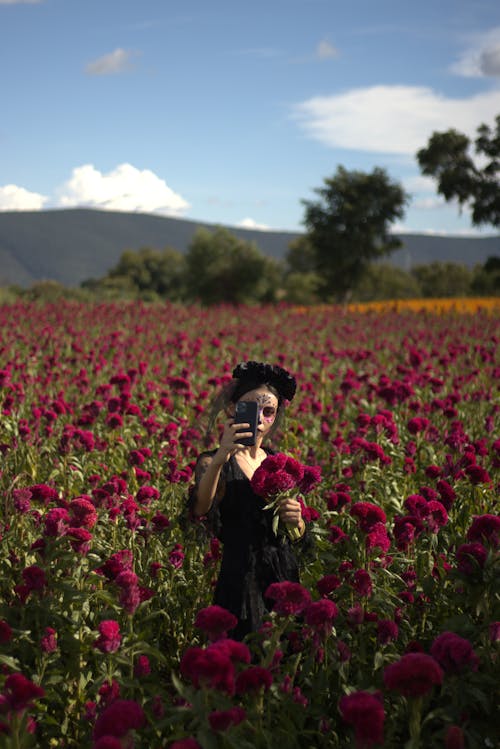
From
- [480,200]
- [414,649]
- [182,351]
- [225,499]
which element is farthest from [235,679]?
[480,200]

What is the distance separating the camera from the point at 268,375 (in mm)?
3705

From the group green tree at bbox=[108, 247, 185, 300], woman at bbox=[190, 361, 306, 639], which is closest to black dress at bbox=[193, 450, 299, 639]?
woman at bbox=[190, 361, 306, 639]

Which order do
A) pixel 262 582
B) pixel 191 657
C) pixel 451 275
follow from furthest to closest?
1. pixel 451 275
2. pixel 262 582
3. pixel 191 657

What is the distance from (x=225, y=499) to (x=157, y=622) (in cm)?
84

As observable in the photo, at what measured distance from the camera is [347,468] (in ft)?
17.6

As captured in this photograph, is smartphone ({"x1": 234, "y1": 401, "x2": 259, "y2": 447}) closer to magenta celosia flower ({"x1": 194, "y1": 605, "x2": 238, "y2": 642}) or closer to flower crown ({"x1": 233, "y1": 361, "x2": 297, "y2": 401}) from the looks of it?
flower crown ({"x1": 233, "y1": 361, "x2": 297, "y2": 401})

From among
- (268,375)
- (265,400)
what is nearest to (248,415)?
(265,400)

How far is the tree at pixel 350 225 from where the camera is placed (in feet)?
149

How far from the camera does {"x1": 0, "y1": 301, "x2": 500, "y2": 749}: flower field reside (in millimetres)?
2055

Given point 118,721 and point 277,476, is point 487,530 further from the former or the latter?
point 118,721

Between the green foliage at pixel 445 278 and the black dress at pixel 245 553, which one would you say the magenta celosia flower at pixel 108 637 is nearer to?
the black dress at pixel 245 553

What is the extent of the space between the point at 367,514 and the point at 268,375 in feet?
3.48

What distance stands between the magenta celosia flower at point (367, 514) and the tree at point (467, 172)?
3940 centimetres

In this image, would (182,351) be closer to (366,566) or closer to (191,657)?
(366,566)
